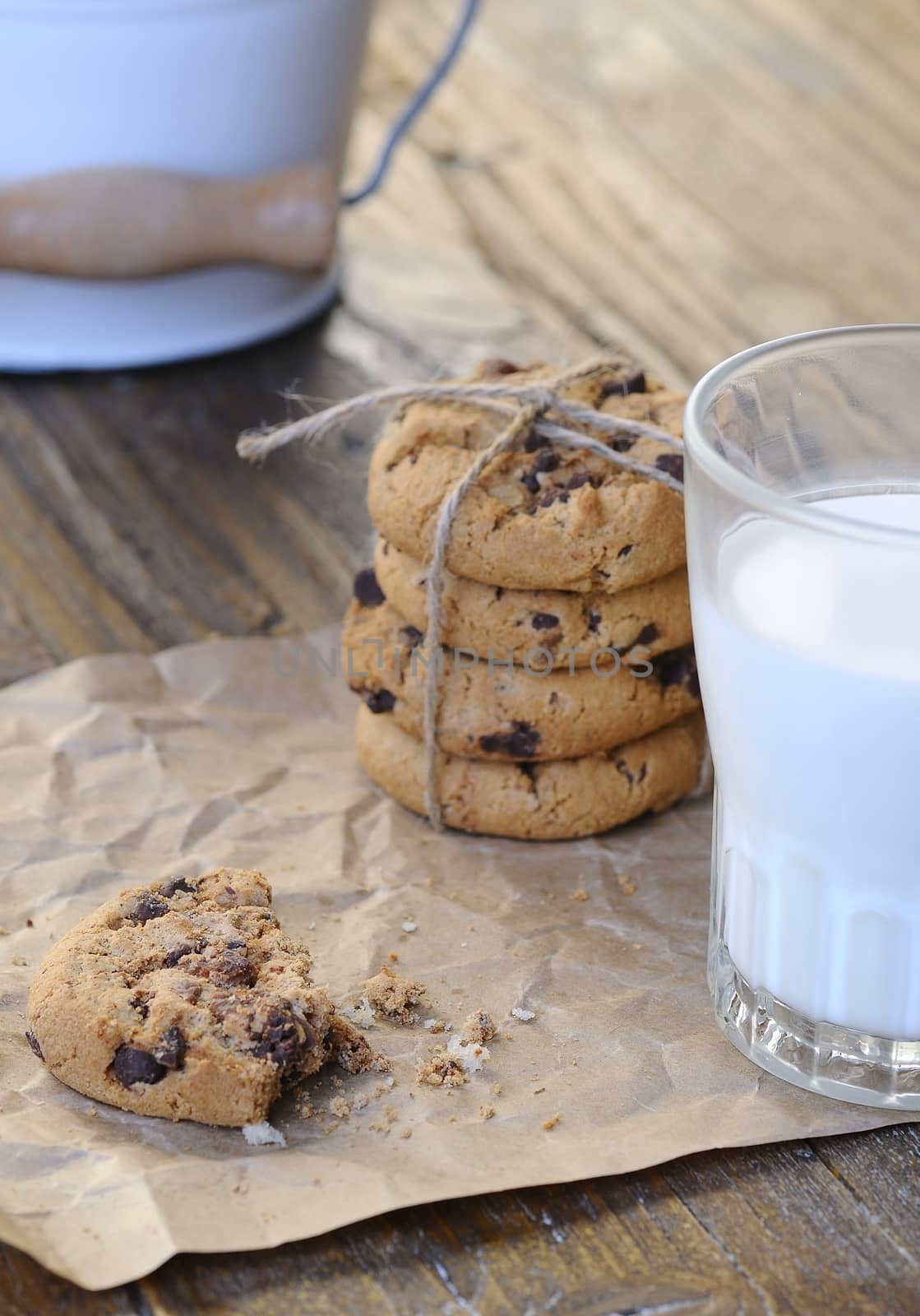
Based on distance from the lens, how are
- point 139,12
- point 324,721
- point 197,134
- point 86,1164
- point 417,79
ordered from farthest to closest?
point 417,79, point 197,134, point 139,12, point 324,721, point 86,1164

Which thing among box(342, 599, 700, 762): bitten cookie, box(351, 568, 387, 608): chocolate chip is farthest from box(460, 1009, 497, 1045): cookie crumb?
box(351, 568, 387, 608): chocolate chip

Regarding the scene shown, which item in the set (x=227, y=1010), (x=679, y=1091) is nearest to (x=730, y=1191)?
(x=679, y=1091)

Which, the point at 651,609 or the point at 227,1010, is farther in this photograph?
the point at 651,609

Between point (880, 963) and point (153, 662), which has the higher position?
point (880, 963)

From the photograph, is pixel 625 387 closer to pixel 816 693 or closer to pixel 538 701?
pixel 538 701

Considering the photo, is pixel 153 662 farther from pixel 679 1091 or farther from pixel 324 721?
pixel 679 1091

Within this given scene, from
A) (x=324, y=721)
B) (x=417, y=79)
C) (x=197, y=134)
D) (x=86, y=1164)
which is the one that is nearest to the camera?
(x=86, y=1164)

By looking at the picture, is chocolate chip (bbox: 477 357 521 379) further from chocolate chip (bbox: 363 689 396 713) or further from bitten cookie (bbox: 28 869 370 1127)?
bitten cookie (bbox: 28 869 370 1127)

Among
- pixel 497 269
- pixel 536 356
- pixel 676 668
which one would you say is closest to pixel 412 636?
pixel 676 668
